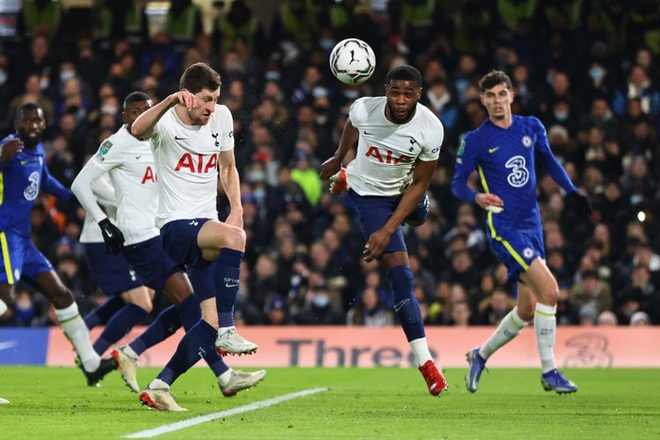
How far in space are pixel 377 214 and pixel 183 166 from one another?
5.02 ft

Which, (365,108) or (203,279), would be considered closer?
(203,279)

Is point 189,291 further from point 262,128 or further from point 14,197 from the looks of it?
point 262,128

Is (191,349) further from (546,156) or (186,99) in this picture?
(546,156)

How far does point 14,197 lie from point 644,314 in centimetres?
793

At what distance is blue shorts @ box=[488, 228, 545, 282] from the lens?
10242 mm

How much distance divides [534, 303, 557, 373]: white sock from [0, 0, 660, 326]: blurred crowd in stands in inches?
181

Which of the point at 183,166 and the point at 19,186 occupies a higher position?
the point at 183,166

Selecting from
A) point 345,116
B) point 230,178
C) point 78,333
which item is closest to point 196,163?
point 230,178

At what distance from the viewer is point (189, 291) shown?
960 cm

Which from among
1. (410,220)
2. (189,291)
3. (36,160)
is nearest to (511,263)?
(410,220)

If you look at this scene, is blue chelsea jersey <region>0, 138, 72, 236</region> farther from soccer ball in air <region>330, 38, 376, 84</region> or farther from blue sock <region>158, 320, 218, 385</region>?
blue sock <region>158, 320, 218, 385</region>

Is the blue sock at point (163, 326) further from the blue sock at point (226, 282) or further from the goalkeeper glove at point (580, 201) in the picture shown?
the goalkeeper glove at point (580, 201)

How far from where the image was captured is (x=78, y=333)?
11180 millimetres

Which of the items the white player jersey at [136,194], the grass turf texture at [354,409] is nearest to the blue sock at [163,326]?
the grass turf texture at [354,409]
